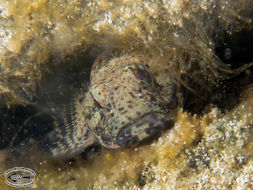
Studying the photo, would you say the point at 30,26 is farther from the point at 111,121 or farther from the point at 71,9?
the point at 111,121

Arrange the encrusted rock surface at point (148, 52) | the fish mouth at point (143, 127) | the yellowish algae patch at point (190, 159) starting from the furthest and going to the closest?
the fish mouth at point (143, 127), the encrusted rock surface at point (148, 52), the yellowish algae patch at point (190, 159)

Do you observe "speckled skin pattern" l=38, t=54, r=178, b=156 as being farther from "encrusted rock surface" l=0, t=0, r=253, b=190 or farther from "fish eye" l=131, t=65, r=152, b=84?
"encrusted rock surface" l=0, t=0, r=253, b=190

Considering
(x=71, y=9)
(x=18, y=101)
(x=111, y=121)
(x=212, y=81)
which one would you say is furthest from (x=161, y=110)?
(x=18, y=101)

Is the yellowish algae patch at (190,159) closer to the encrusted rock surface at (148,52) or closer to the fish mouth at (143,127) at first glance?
the encrusted rock surface at (148,52)

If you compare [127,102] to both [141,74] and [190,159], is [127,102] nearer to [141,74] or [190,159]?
[141,74]

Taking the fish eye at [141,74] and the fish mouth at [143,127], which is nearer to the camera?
the fish mouth at [143,127]

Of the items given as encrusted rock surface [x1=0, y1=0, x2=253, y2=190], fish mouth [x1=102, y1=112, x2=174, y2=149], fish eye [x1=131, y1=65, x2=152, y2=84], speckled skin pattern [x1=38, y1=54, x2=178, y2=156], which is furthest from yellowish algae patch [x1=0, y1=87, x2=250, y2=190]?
fish eye [x1=131, y1=65, x2=152, y2=84]

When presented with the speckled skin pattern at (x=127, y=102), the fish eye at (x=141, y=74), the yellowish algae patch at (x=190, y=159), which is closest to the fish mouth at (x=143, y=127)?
the speckled skin pattern at (x=127, y=102)

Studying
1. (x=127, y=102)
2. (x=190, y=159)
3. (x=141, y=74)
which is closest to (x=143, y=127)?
(x=127, y=102)

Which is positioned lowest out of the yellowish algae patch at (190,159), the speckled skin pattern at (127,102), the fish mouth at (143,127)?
the yellowish algae patch at (190,159)
